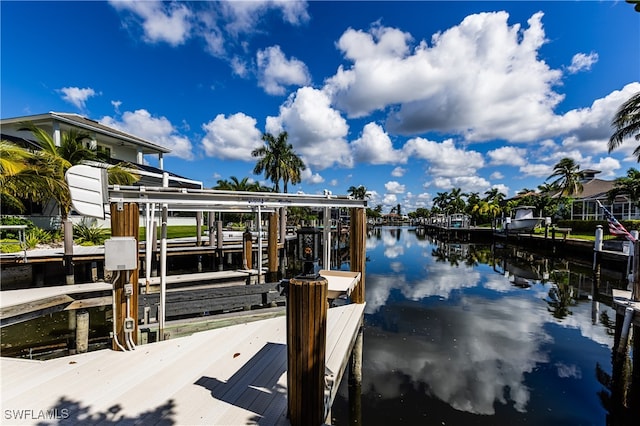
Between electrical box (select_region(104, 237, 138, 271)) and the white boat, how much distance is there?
38549 mm

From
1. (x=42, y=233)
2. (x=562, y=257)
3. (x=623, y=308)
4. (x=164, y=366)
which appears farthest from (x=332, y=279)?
(x=562, y=257)

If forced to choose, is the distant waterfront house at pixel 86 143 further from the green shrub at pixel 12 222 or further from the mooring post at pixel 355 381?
the mooring post at pixel 355 381

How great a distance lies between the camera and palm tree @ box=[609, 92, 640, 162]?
59.8 feet

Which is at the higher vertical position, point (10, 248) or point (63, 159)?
point (63, 159)

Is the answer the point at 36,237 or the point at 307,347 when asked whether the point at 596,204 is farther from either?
the point at 36,237

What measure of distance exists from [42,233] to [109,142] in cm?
1340

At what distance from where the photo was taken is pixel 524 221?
33375 mm

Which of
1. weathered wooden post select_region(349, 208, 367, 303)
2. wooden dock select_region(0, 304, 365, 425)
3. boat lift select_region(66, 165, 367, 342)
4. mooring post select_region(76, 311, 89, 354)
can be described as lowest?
mooring post select_region(76, 311, 89, 354)

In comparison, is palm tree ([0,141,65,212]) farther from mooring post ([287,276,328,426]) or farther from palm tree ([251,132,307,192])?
palm tree ([251,132,307,192])

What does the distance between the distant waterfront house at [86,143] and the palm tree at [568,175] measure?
45352mm

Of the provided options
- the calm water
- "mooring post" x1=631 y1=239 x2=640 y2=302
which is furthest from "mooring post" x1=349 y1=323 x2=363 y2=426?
"mooring post" x1=631 y1=239 x2=640 y2=302

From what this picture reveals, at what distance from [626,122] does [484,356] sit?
73.2 feet

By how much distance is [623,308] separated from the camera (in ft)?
21.5

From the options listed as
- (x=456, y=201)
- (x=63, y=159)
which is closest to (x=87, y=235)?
(x=63, y=159)
